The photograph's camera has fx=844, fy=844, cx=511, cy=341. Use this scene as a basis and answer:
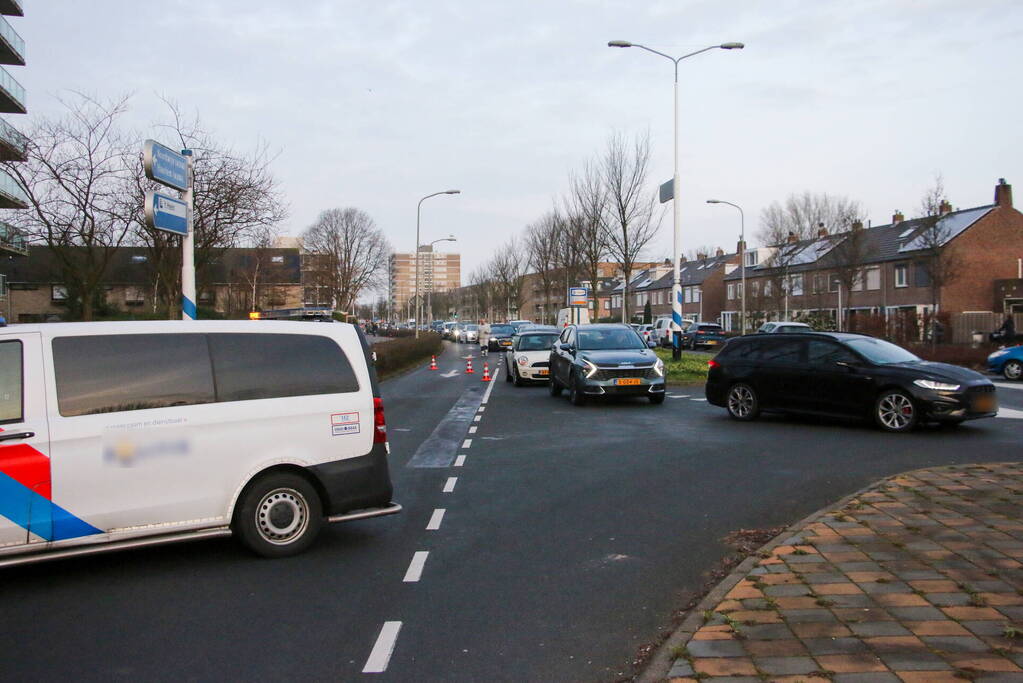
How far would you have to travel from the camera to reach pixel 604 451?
1088cm

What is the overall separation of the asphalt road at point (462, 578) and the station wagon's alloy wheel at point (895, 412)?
1.04 metres

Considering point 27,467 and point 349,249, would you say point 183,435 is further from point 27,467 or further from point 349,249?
point 349,249

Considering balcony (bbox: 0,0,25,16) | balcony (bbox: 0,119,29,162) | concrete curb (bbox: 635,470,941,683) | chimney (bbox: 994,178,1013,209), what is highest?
balcony (bbox: 0,0,25,16)

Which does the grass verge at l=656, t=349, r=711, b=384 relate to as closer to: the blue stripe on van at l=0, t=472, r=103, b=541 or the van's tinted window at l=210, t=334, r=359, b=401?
the van's tinted window at l=210, t=334, r=359, b=401

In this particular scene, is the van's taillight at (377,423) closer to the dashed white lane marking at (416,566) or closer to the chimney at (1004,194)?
the dashed white lane marking at (416,566)

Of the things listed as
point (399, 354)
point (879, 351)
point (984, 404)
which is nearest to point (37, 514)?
point (879, 351)

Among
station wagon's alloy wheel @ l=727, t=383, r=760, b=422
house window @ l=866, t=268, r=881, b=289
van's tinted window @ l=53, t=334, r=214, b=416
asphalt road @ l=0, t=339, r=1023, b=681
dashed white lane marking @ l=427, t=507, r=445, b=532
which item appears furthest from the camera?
house window @ l=866, t=268, r=881, b=289

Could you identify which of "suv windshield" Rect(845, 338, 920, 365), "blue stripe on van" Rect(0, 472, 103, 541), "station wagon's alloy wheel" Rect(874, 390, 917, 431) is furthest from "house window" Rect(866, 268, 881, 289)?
"blue stripe on van" Rect(0, 472, 103, 541)

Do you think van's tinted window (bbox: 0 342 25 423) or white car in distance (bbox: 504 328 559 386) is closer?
van's tinted window (bbox: 0 342 25 423)

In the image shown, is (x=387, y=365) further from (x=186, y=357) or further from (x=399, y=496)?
(x=186, y=357)

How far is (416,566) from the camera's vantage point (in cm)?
591

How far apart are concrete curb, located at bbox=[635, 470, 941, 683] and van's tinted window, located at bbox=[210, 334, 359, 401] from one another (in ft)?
10.0

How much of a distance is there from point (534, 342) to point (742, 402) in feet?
31.9

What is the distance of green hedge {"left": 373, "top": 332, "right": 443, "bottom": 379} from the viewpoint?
27719 millimetres
